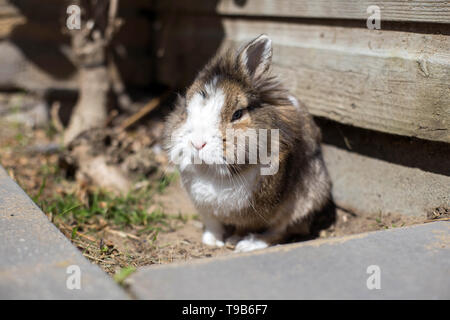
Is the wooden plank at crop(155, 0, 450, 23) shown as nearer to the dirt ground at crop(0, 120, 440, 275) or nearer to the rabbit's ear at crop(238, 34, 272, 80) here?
the rabbit's ear at crop(238, 34, 272, 80)

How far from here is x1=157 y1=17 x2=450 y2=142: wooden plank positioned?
2904 mm

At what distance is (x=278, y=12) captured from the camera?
3.79 meters

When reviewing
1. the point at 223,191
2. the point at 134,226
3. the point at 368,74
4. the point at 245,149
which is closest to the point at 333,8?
the point at 368,74

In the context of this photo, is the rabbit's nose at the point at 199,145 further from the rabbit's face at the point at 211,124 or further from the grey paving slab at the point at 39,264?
the grey paving slab at the point at 39,264

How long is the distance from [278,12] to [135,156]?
160 cm

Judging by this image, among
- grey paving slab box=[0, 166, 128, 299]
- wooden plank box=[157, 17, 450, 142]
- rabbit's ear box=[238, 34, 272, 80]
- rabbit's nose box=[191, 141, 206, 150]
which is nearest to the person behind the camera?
grey paving slab box=[0, 166, 128, 299]

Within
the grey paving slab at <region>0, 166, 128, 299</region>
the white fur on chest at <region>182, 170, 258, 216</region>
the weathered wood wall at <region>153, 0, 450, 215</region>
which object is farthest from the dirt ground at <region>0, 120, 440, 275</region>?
the grey paving slab at <region>0, 166, 128, 299</region>

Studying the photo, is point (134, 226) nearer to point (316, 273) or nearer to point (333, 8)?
point (316, 273)

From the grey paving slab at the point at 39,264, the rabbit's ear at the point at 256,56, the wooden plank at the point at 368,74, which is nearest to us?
the grey paving slab at the point at 39,264

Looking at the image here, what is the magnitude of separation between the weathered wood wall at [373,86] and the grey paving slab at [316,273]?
853 millimetres

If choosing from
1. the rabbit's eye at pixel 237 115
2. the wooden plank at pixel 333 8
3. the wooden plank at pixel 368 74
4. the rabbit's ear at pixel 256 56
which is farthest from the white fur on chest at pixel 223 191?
the wooden plank at pixel 333 8

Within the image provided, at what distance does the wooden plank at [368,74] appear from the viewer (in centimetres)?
290

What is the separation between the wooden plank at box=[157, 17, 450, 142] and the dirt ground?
2.13 feet

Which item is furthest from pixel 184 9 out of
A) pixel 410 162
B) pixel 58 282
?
pixel 58 282
